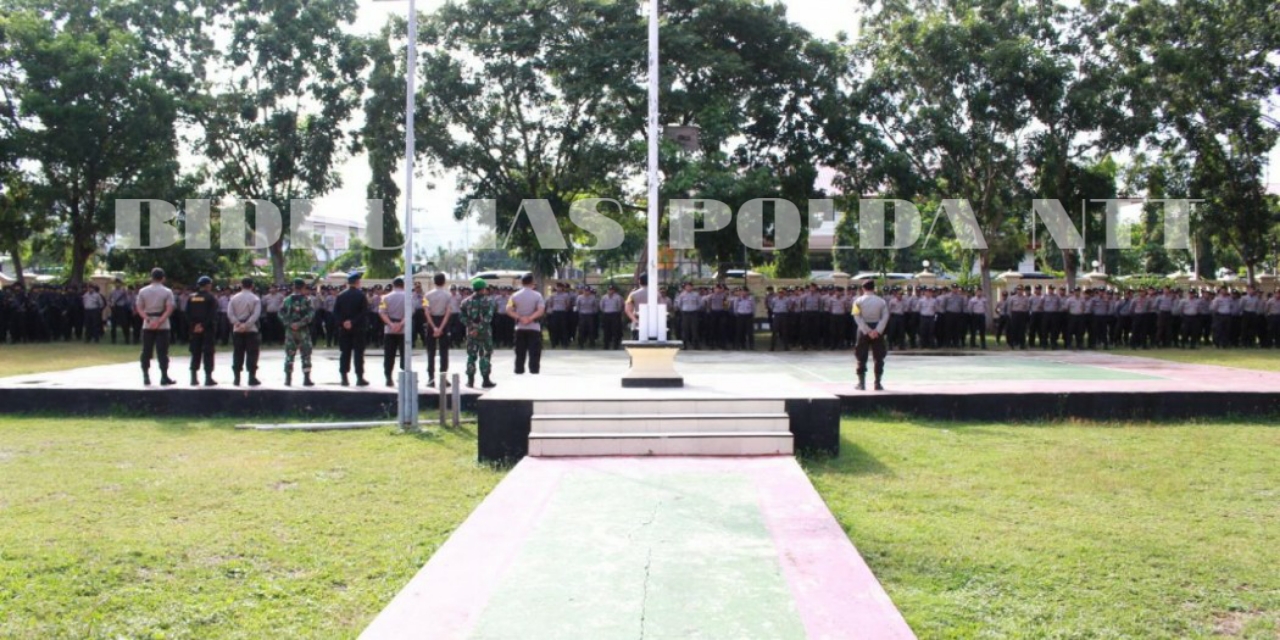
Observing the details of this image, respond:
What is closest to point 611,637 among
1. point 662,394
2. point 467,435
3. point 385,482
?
point 385,482

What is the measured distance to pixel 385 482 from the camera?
8328 mm

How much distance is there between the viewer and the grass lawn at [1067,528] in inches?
197

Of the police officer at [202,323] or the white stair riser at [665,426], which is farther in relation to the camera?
the police officer at [202,323]

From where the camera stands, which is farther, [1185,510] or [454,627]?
[1185,510]

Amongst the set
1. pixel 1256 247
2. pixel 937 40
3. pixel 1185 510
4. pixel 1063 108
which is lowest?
pixel 1185 510

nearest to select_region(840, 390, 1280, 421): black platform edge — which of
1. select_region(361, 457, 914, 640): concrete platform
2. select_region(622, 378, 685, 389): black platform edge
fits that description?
select_region(622, 378, 685, 389): black platform edge

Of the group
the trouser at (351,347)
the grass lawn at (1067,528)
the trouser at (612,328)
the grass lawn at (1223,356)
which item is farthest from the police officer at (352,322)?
the grass lawn at (1223,356)

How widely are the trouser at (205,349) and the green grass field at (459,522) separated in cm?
287

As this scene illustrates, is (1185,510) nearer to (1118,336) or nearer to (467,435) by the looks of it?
(467,435)

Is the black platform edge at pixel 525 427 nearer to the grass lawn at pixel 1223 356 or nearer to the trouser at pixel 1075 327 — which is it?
the grass lawn at pixel 1223 356

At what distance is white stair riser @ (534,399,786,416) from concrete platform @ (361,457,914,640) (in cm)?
187

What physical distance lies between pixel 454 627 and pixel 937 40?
22466 mm

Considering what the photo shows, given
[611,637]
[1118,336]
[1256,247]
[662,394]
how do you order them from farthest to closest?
[1256,247]
[1118,336]
[662,394]
[611,637]

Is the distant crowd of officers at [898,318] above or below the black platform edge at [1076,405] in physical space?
above
